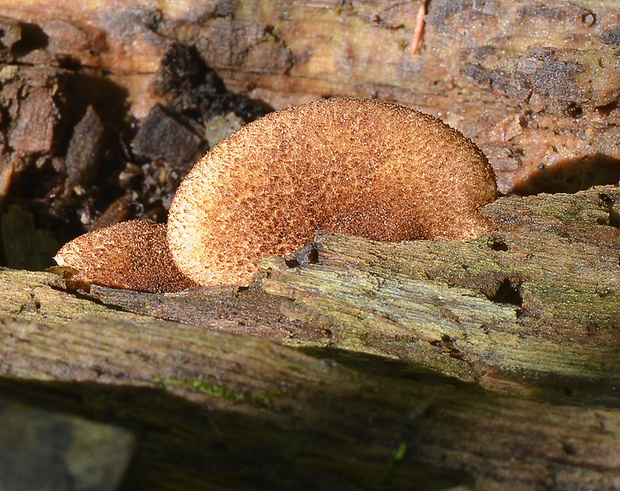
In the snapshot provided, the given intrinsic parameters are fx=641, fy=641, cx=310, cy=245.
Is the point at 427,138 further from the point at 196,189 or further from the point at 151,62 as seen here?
the point at 151,62

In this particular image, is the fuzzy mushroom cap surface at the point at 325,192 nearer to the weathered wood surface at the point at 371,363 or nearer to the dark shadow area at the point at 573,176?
the weathered wood surface at the point at 371,363

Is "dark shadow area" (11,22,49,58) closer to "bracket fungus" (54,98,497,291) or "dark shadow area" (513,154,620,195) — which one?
"bracket fungus" (54,98,497,291)

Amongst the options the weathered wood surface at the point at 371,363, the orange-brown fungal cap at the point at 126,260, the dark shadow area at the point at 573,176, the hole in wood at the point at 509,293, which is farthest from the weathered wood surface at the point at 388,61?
the hole in wood at the point at 509,293

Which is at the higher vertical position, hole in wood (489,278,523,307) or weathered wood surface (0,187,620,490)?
hole in wood (489,278,523,307)

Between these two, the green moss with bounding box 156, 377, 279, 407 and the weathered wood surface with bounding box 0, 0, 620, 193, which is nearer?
the green moss with bounding box 156, 377, 279, 407

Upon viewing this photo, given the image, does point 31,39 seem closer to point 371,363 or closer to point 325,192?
point 325,192

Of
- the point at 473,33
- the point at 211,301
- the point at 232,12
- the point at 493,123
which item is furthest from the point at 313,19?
the point at 211,301

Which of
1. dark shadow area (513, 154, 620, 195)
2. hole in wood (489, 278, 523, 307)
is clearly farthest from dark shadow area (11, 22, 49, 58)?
hole in wood (489, 278, 523, 307)
